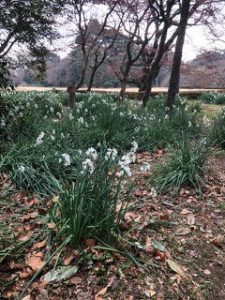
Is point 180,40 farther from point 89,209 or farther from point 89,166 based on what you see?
point 89,209

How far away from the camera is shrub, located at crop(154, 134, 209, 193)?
4516 mm

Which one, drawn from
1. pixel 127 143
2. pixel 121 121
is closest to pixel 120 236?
pixel 127 143

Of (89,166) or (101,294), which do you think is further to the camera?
(89,166)

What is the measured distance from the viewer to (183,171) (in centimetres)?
464

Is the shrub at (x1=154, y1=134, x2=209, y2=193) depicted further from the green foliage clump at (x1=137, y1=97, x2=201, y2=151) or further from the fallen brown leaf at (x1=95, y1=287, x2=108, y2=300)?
the fallen brown leaf at (x1=95, y1=287, x2=108, y2=300)

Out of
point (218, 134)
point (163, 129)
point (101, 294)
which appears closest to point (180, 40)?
point (163, 129)

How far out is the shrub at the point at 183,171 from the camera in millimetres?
4516

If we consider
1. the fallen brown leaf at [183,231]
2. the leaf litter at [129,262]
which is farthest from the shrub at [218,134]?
the fallen brown leaf at [183,231]

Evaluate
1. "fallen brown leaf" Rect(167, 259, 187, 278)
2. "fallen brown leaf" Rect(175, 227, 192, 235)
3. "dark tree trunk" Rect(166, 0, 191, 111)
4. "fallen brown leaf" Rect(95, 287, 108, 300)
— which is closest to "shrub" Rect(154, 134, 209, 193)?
"fallen brown leaf" Rect(175, 227, 192, 235)

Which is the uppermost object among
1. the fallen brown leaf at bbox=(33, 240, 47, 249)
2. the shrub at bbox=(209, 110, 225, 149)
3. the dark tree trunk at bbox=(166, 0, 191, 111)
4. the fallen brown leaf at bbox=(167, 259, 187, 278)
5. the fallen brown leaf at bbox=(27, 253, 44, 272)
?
the dark tree trunk at bbox=(166, 0, 191, 111)

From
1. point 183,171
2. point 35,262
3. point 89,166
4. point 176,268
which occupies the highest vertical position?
point 89,166

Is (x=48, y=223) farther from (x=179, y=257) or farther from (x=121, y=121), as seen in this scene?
(x=121, y=121)

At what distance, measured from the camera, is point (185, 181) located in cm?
462

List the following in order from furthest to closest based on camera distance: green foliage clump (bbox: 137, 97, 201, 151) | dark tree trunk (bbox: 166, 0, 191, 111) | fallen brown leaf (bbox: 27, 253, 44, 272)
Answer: dark tree trunk (bbox: 166, 0, 191, 111) → green foliage clump (bbox: 137, 97, 201, 151) → fallen brown leaf (bbox: 27, 253, 44, 272)
